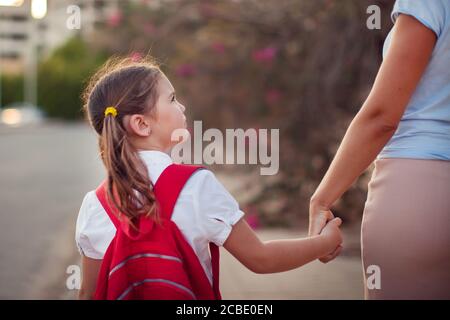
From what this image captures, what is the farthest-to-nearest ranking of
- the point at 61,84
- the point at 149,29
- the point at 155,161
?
the point at 61,84 → the point at 149,29 → the point at 155,161

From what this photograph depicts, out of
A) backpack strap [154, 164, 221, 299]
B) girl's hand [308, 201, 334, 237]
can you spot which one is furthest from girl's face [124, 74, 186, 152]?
girl's hand [308, 201, 334, 237]

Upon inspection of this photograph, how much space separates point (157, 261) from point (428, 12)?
0.92 m

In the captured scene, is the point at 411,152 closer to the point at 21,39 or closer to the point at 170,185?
the point at 170,185

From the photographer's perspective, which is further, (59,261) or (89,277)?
(59,261)

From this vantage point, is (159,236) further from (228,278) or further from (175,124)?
(228,278)

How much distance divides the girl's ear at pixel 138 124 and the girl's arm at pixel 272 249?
38 centimetres

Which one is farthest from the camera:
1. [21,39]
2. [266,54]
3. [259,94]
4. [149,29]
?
[21,39]

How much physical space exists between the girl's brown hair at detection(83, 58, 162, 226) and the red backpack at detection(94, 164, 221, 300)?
40 mm

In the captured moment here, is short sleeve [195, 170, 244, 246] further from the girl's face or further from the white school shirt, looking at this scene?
the girl's face

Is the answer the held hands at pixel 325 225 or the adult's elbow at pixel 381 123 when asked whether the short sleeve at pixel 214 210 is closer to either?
the held hands at pixel 325 225

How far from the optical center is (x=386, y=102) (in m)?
1.91

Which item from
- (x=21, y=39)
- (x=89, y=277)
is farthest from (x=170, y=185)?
(x=21, y=39)

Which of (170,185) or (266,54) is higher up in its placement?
(266,54)

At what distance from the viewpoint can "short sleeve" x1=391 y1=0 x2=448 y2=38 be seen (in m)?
1.85
